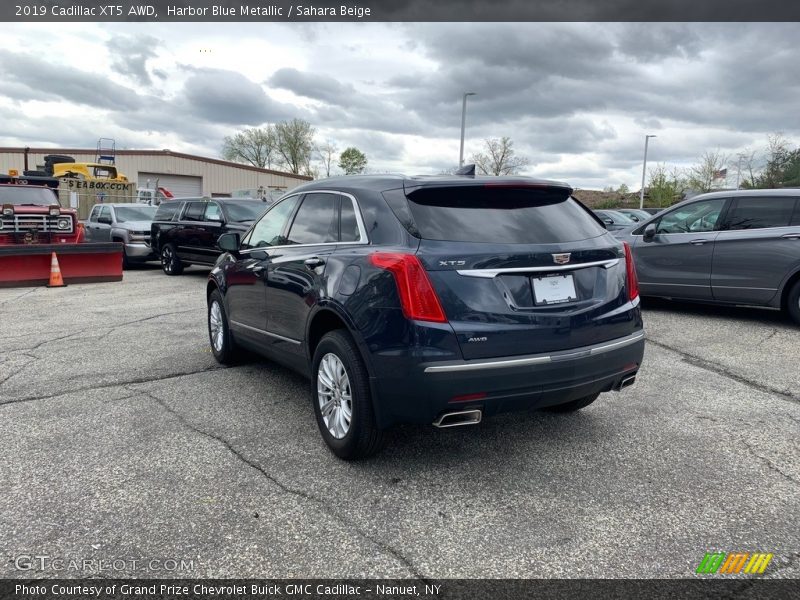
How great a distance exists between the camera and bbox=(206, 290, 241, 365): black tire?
5738mm

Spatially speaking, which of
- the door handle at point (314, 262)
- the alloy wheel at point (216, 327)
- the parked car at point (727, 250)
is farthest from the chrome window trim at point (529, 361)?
the parked car at point (727, 250)

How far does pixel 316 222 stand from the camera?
4.35 metres

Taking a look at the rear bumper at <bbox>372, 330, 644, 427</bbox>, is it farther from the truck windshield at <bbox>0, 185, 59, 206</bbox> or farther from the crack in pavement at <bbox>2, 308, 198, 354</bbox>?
the truck windshield at <bbox>0, 185, 59, 206</bbox>

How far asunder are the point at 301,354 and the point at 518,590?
A: 2.27 m

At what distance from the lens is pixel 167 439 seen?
159 inches

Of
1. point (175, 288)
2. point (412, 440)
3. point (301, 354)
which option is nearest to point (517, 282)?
point (412, 440)

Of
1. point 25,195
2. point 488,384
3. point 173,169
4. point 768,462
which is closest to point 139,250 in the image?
point 25,195

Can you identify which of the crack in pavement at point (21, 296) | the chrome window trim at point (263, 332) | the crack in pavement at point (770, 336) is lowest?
the crack in pavement at point (21, 296)

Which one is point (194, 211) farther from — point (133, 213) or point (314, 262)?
point (314, 262)

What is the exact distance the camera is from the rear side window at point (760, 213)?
7.56 meters

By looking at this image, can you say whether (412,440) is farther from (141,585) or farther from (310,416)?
(141,585)

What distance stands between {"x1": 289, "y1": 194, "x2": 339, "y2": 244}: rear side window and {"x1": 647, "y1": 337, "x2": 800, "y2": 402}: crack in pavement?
388 centimetres

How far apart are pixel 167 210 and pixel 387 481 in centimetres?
1290

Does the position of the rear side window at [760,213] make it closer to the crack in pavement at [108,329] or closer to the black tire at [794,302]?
the black tire at [794,302]
